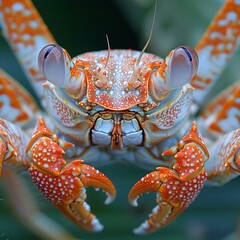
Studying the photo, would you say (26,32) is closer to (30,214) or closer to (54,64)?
(54,64)

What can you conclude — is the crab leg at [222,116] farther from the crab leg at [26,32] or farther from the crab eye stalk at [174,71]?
the crab leg at [26,32]

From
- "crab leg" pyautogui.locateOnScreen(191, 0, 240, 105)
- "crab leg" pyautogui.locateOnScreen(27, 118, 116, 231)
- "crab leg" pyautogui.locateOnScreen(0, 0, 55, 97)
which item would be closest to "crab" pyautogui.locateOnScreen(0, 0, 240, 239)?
"crab leg" pyautogui.locateOnScreen(27, 118, 116, 231)

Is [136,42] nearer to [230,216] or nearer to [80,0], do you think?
[80,0]

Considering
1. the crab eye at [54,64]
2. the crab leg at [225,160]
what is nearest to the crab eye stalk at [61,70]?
the crab eye at [54,64]

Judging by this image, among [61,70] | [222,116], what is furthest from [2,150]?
[222,116]

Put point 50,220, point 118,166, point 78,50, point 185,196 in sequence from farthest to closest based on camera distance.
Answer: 1. point 78,50
2. point 118,166
3. point 50,220
4. point 185,196

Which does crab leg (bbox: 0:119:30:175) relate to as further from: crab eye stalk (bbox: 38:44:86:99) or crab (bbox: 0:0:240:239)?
crab eye stalk (bbox: 38:44:86:99)

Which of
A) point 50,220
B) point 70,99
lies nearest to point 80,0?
point 50,220
